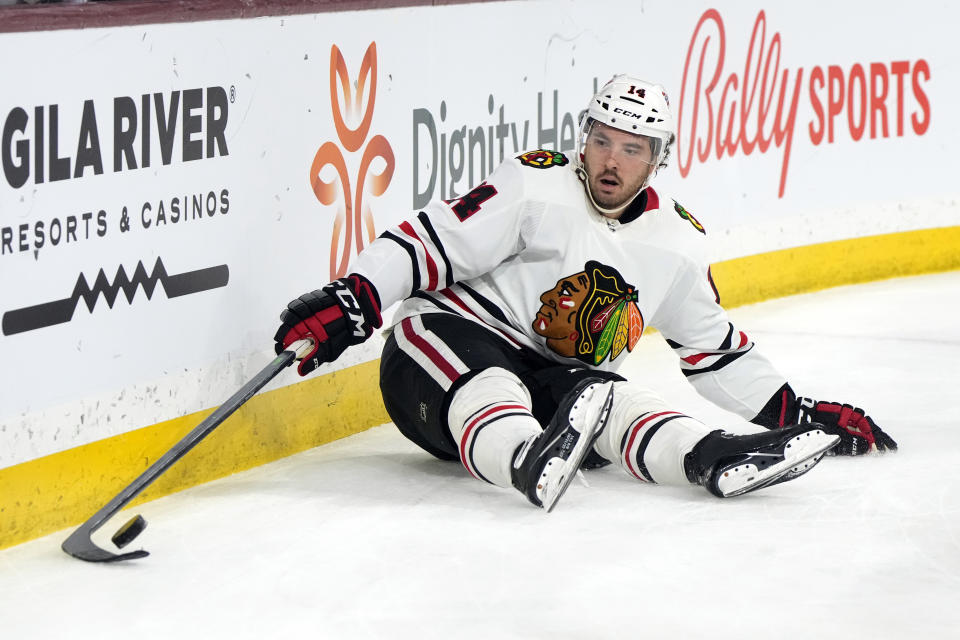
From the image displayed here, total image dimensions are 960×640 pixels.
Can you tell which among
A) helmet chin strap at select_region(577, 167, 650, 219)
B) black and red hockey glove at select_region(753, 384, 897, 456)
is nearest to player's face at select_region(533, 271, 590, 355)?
helmet chin strap at select_region(577, 167, 650, 219)

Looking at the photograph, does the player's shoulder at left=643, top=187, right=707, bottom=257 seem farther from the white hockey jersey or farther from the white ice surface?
the white ice surface

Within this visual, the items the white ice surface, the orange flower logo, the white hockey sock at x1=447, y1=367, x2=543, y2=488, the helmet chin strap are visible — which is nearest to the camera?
the white ice surface

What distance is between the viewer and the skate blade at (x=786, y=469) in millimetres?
2949

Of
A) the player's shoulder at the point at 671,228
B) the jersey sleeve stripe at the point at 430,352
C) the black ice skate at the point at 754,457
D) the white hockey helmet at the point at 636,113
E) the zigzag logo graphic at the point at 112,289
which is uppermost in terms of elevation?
the white hockey helmet at the point at 636,113

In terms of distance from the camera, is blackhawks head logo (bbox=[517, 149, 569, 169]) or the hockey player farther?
blackhawks head logo (bbox=[517, 149, 569, 169])

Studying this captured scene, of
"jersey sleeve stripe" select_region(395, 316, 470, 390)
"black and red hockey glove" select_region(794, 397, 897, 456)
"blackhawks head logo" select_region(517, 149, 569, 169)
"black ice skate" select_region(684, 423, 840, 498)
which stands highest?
"blackhawks head logo" select_region(517, 149, 569, 169)

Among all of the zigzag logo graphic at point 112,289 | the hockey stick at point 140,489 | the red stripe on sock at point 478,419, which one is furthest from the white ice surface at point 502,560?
the zigzag logo graphic at point 112,289

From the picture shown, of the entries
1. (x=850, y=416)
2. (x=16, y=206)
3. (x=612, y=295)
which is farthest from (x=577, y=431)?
(x=16, y=206)

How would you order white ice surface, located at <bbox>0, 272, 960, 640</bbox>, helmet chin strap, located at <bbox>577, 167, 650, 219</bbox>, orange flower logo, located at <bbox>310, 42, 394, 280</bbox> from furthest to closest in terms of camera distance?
orange flower logo, located at <bbox>310, 42, 394, 280</bbox>, helmet chin strap, located at <bbox>577, 167, 650, 219</bbox>, white ice surface, located at <bbox>0, 272, 960, 640</bbox>

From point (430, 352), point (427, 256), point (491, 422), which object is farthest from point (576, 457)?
point (427, 256)

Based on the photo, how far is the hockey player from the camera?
Answer: 3025 mm

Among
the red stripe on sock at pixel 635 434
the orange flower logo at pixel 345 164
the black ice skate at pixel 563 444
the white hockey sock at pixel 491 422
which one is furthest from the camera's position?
the orange flower logo at pixel 345 164

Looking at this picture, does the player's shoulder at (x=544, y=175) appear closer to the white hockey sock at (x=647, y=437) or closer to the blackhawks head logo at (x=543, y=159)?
the blackhawks head logo at (x=543, y=159)

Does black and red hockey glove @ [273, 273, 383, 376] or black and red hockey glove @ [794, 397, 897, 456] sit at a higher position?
black and red hockey glove @ [273, 273, 383, 376]
